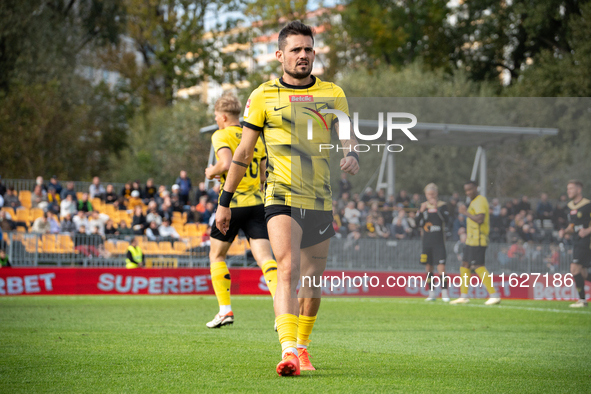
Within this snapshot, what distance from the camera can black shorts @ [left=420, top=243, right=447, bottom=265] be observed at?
13664 millimetres

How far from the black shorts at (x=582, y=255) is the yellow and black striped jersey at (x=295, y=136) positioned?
7832 mm

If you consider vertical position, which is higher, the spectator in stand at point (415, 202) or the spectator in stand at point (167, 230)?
the spectator in stand at point (415, 202)

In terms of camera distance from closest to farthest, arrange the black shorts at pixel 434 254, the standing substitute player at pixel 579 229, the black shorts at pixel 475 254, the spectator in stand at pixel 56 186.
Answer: the standing substitute player at pixel 579 229 < the black shorts at pixel 475 254 < the black shorts at pixel 434 254 < the spectator in stand at pixel 56 186

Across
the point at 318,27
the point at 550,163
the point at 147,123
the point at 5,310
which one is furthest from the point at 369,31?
the point at 5,310

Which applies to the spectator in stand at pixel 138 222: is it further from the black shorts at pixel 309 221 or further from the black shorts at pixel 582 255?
the black shorts at pixel 309 221

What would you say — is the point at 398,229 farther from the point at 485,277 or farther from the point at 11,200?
the point at 11,200

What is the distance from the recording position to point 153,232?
738 inches

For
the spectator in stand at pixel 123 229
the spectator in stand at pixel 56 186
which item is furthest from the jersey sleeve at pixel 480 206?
the spectator in stand at pixel 56 186

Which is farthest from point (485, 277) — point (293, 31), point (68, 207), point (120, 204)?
point (120, 204)

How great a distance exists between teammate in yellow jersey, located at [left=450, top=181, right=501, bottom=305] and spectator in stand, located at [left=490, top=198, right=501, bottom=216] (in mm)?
838

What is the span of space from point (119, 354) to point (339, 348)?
1907 millimetres

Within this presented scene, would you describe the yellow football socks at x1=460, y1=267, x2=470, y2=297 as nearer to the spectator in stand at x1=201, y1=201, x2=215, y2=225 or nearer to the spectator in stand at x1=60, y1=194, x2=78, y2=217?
the spectator in stand at x1=201, y1=201, x2=215, y2=225

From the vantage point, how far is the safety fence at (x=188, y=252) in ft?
44.0

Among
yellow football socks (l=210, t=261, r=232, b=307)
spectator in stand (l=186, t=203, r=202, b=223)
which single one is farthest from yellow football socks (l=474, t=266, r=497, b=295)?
spectator in stand (l=186, t=203, r=202, b=223)
